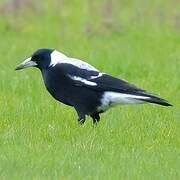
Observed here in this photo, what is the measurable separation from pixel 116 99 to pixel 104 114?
3.17ft

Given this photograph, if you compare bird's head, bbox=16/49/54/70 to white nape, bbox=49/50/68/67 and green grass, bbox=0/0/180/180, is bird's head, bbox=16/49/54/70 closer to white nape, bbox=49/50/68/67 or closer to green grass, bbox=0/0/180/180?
white nape, bbox=49/50/68/67

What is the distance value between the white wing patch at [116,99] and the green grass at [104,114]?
235 millimetres

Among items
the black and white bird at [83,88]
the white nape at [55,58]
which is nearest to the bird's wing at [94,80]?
the black and white bird at [83,88]

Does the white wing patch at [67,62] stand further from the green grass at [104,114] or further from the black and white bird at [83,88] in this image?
the green grass at [104,114]

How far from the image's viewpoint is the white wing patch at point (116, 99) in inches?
328

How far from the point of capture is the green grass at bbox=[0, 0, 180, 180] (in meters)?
7.05

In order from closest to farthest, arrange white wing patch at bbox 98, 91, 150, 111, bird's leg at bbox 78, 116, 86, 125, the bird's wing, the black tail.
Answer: the black tail → white wing patch at bbox 98, 91, 150, 111 → the bird's wing → bird's leg at bbox 78, 116, 86, 125

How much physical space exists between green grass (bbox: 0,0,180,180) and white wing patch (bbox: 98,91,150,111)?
0.24 meters

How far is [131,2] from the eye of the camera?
19.5m

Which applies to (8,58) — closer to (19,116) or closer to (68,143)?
(19,116)

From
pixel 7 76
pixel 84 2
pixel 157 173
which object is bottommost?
pixel 84 2

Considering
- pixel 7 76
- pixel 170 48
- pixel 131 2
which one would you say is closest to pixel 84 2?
pixel 131 2

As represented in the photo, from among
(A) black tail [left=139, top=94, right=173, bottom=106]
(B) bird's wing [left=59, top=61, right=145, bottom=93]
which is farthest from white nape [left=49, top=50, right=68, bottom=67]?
(A) black tail [left=139, top=94, right=173, bottom=106]

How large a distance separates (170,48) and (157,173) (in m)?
7.24
